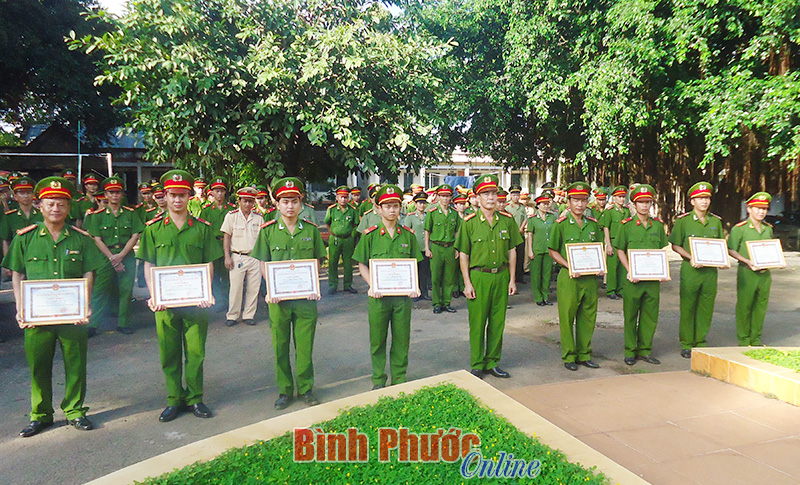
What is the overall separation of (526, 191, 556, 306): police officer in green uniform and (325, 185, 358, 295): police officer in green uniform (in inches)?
135

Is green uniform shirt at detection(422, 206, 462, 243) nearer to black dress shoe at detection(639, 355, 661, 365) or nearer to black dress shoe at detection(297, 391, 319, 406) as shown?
black dress shoe at detection(639, 355, 661, 365)

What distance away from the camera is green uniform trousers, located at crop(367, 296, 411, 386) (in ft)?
17.3

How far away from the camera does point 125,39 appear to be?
8.98 meters

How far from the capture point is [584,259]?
6074 mm

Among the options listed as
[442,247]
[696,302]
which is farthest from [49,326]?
[696,302]

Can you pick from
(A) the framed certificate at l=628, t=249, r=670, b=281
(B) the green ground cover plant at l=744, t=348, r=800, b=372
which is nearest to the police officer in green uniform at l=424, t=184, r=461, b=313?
(A) the framed certificate at l=628, t=249, r=670, b=281

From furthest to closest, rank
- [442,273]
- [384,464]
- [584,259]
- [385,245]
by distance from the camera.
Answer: [442,273] → [584,259] → [385,245] → [384,464]

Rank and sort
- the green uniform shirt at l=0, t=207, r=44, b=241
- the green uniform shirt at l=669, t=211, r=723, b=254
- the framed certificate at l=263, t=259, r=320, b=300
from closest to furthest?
1. the framed certificate at l=263, t=259, r=320, b=300
2. the green uniform shirt at l=669, t=211, r=723, b=254
3. the green uniform shirt at l=0, t=207, r=44, b=241

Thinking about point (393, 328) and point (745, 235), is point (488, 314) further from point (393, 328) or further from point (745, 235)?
point (745, 235)

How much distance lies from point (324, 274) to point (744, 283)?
8178mm

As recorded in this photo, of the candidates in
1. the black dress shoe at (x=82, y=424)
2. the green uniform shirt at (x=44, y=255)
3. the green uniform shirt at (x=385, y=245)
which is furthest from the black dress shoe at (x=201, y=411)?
the green uniform shirt at (x=385, y=245)

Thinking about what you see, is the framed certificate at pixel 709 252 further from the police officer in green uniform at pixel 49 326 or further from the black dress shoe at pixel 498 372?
the police officer in green uniform at pixel 49 326

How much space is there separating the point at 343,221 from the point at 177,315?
609 centimetres

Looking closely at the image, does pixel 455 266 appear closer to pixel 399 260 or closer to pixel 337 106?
pixel 337 106
